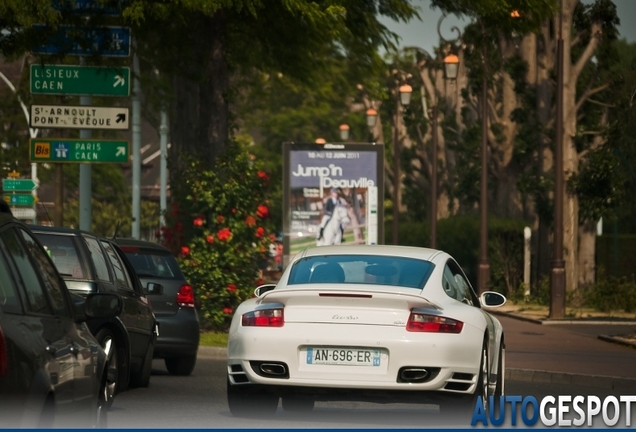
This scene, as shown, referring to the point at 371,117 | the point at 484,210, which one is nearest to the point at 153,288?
the point at 484,210

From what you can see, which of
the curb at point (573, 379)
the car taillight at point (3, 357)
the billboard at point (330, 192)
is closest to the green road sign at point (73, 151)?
the billboard at point (330, 192)

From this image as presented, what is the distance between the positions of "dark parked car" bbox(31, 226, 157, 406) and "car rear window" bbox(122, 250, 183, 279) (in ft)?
8.97

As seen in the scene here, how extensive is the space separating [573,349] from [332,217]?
12.9 m

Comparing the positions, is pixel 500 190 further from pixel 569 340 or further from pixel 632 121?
pixel 569 340

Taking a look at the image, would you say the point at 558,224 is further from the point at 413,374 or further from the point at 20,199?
the point at 413,374

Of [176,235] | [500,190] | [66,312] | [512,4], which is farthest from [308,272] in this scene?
[500,190]

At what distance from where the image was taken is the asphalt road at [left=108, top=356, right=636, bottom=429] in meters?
11.0

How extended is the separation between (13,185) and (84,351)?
33741 millimetres

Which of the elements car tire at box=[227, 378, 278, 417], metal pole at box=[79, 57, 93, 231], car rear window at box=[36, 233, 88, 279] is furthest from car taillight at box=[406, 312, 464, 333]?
metal pole at box=[79, 57, 93, 231]

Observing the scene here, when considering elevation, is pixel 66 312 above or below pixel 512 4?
below

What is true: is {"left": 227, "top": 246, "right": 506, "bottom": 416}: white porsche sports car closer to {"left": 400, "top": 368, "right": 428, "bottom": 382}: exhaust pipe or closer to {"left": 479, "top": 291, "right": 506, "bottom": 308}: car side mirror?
{"left": 400, "top": 368, "right": 428, "bottom": 382}: exhaust pipe

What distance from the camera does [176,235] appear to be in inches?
972

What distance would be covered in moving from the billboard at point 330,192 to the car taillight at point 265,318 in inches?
858

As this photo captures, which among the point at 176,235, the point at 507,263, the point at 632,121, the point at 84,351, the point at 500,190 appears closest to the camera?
the point at 84,351
